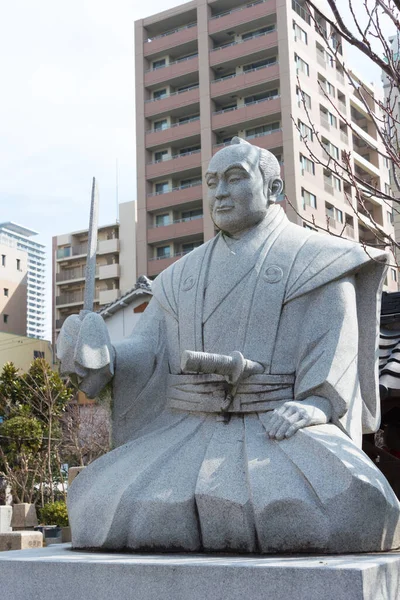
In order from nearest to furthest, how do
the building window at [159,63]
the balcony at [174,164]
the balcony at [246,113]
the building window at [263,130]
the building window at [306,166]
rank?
the building window at [306,166], the balcony at [246,113], the building window at [263,130], the balcony at [174,164], the building window at [159,63]

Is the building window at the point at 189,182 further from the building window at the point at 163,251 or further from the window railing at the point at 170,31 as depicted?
the window railing at the point at 170,31

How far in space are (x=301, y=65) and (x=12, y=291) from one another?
2229 cm

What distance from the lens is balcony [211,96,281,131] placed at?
115 feet

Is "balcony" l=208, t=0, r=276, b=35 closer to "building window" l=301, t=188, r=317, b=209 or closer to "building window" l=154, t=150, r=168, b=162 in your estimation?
"building window" l=154, t=150, r=168, b=162

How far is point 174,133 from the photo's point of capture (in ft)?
125

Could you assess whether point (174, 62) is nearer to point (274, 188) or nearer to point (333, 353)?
point (274, 188)

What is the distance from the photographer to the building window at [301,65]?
118ft

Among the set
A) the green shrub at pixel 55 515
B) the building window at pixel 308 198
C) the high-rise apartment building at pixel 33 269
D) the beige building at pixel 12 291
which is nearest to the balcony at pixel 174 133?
the building window at pixel 308 198

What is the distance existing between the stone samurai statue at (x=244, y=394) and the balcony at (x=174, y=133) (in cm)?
3402

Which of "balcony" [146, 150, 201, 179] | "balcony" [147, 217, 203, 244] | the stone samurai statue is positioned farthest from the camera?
"balcony" [146, 150, 201, 179]

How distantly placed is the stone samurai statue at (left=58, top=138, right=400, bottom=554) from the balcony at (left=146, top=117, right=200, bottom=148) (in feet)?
112

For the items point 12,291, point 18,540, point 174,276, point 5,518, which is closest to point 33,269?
point 12,291

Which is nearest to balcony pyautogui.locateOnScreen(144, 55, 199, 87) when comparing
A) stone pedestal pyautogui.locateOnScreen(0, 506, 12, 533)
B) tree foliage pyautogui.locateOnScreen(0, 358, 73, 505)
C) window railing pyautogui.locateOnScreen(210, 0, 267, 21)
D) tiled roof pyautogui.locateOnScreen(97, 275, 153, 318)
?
window railing pyautogui.locateOnScreen(210, 0, 267, 21)

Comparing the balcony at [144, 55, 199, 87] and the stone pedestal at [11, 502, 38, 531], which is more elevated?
the balcony at [144, 55, 199, 87]
